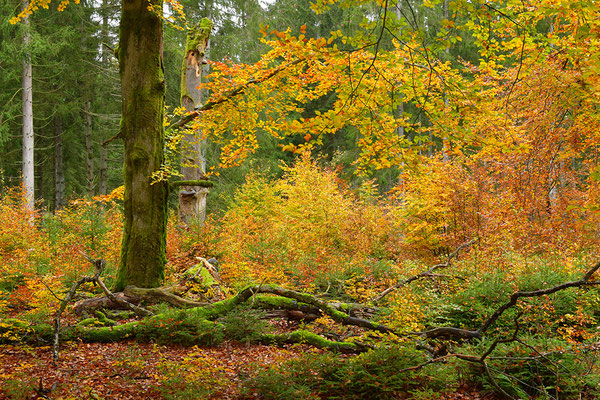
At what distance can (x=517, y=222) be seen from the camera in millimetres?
7855

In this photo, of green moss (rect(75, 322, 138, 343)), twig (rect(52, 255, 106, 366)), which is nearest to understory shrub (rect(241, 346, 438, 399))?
twig (rect(52, 255, 106, 366))

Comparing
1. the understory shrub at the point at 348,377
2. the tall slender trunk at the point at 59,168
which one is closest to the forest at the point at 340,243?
the understory shrub at the point at 348,377

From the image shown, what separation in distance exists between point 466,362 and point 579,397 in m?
0.91

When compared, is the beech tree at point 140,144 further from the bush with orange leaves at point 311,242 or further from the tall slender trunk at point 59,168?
the tall slender trunk at point 59,168

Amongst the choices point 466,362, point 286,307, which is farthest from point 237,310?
point 466,362

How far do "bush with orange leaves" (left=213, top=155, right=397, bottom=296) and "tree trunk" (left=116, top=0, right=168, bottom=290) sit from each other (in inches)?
68.4

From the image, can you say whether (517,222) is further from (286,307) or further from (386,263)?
(286,307)

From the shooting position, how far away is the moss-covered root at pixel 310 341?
467 centimetres

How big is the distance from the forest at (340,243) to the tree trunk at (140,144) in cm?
3

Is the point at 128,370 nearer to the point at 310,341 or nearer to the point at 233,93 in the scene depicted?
the point at 310,341

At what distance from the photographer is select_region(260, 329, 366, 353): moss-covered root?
4665 mm

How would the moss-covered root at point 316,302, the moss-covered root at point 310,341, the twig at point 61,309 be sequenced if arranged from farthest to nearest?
the moss-covered root at point 316,302
the moss-covered root at point 310,341
the twig at point 61,309

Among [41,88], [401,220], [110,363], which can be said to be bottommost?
[110,363]

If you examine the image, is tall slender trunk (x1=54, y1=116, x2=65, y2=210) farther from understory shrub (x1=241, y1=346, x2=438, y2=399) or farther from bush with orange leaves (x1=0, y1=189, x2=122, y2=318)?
understory shrub (x1=241, y1=346, x2=438, y2=399)
